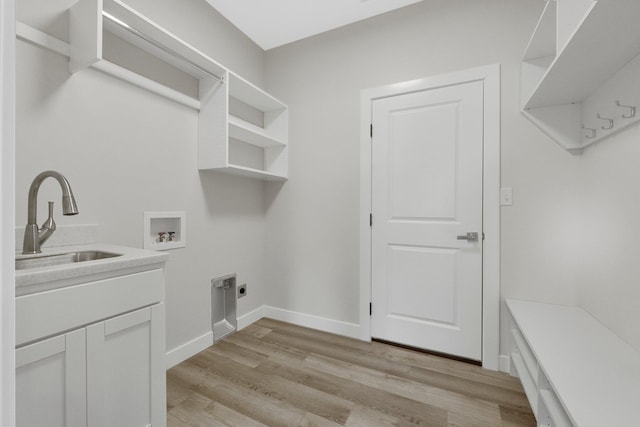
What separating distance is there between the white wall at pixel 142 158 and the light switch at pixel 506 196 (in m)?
2.00

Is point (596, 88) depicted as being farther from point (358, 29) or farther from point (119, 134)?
point (119, 134)

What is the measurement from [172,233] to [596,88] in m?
2.64

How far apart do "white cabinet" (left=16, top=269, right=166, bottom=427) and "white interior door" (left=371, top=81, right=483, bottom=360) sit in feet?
5.26

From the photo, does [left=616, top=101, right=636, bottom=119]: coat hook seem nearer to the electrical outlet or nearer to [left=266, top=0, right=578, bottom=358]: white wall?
[left=266, top=0, right=578, bottom=358]: white wall

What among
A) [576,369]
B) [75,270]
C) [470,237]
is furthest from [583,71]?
[75,270]

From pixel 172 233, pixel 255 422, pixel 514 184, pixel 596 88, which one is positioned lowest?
pixel 255 422

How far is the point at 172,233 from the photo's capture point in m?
1.95

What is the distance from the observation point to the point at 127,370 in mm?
1105

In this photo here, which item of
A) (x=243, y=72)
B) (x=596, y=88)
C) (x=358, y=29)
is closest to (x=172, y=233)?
(x=243, y=72)

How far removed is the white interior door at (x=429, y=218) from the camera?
196 centimetres

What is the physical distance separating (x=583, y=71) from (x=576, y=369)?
4.25 feet

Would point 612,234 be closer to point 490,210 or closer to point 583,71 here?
point 490,210
